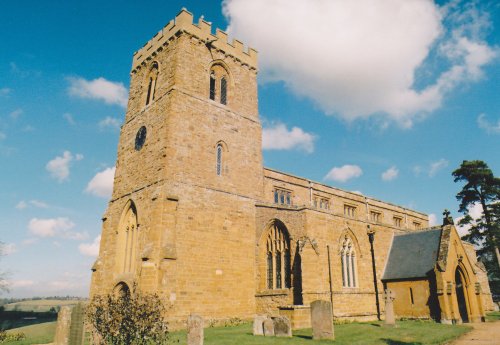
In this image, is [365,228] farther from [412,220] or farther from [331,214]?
[412,220]

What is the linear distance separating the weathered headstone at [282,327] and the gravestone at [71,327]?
289 inches

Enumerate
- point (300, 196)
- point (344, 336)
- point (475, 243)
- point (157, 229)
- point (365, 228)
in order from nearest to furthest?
point (344, 336) → point (157, 229) → point (365, 228) → point (300, 196) → point (475, 243)

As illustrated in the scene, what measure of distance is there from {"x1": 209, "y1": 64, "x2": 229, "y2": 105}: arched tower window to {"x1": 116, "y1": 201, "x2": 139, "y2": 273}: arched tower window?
8403 mm

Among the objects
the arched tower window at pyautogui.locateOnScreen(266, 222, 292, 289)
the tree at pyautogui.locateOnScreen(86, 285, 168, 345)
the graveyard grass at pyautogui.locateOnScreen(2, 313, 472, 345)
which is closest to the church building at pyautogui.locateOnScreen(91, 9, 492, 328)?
the arched tower window at pyautogui.locateOnScreen(266, 222, 292, 289)

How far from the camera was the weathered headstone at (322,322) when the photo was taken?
Answer: 44.4 feet

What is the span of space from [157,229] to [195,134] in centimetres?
600

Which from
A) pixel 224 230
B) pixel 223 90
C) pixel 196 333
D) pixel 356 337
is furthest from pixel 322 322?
pixel 223 90

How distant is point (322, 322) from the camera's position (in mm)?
13664

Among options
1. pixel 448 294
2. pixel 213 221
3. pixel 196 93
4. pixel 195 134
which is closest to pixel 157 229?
pixel 213 221

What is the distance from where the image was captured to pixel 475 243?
124ft

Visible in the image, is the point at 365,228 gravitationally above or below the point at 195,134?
below

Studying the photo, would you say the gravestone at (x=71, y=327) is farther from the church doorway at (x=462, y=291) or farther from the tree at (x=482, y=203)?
the tree at (x=482, y=203)

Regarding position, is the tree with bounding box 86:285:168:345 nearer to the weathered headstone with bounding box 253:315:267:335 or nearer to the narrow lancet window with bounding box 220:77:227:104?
the weathered headstone with bounding box 253:315:267:335

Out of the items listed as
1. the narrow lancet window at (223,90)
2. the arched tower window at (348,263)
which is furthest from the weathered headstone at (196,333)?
the narrow lancet window at (223,90)
